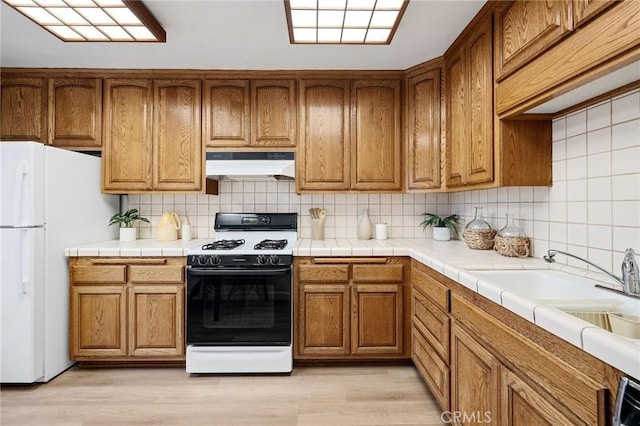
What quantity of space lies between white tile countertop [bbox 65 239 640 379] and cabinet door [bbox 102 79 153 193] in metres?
0.52

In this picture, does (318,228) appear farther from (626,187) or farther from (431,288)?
(626,187)

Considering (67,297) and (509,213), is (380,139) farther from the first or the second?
(67,297)

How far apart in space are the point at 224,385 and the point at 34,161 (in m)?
1.88

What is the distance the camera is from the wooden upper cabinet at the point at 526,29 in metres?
1.29

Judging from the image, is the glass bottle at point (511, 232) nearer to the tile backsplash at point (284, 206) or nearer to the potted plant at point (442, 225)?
the potted plant at point (442, 225)

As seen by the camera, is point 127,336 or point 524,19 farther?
point 127,336

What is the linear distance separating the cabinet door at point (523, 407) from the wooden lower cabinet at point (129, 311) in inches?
80.0

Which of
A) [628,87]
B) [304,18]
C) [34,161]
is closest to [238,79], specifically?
[304,18]

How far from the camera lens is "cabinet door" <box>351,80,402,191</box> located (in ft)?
9.12

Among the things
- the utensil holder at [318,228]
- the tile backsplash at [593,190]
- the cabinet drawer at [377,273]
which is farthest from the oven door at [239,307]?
the tile backsplash at [593,190]

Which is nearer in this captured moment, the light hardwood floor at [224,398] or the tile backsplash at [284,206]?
the light hardwood floor at [224,398]

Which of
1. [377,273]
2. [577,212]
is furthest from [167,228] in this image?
[577,212]

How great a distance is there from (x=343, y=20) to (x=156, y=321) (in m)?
2.30

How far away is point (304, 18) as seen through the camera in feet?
6.27
